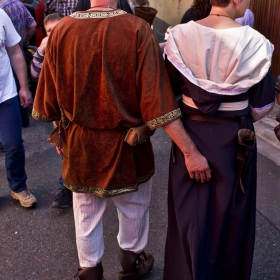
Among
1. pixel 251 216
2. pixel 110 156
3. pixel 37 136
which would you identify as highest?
pixel 110 156

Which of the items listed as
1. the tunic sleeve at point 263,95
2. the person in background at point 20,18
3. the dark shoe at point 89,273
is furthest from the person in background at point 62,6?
the tunic sleeve at point 263,95

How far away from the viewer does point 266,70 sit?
2291mm

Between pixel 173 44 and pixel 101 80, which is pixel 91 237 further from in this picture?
pixel 173 44

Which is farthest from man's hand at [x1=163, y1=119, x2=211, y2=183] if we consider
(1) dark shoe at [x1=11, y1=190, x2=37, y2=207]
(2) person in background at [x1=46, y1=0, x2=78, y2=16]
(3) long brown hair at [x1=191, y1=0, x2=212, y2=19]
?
(2) person in background at [x1=46, y1=0, x2=78, y2=16]

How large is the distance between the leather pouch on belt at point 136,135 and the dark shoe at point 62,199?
1.64m

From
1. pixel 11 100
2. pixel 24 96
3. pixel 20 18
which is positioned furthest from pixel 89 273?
pixel 20 18

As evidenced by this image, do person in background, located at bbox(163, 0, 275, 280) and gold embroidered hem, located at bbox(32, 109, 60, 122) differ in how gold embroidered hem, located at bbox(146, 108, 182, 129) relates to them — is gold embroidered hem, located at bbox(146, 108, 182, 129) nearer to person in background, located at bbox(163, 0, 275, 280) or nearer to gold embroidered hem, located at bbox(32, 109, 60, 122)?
person in background, located at bbox(163, 0, 275, 280)

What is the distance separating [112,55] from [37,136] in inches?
148

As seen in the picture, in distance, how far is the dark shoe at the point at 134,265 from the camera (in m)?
2.94

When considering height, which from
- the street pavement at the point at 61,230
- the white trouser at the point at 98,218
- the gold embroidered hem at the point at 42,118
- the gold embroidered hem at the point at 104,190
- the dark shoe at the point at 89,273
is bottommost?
the street pavement at the point at 61,230

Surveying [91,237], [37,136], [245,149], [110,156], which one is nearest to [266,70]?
[245,149]

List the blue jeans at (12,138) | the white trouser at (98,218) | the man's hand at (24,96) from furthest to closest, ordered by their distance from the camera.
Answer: the man's hand at (24,96) → the blue jeans at (12,138) → the white trouser at (98,218)

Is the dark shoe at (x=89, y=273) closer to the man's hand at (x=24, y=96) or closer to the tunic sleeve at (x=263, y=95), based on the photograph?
the tunic sleeve at (x=263, y=95)

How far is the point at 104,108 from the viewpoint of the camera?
7.93 feet
